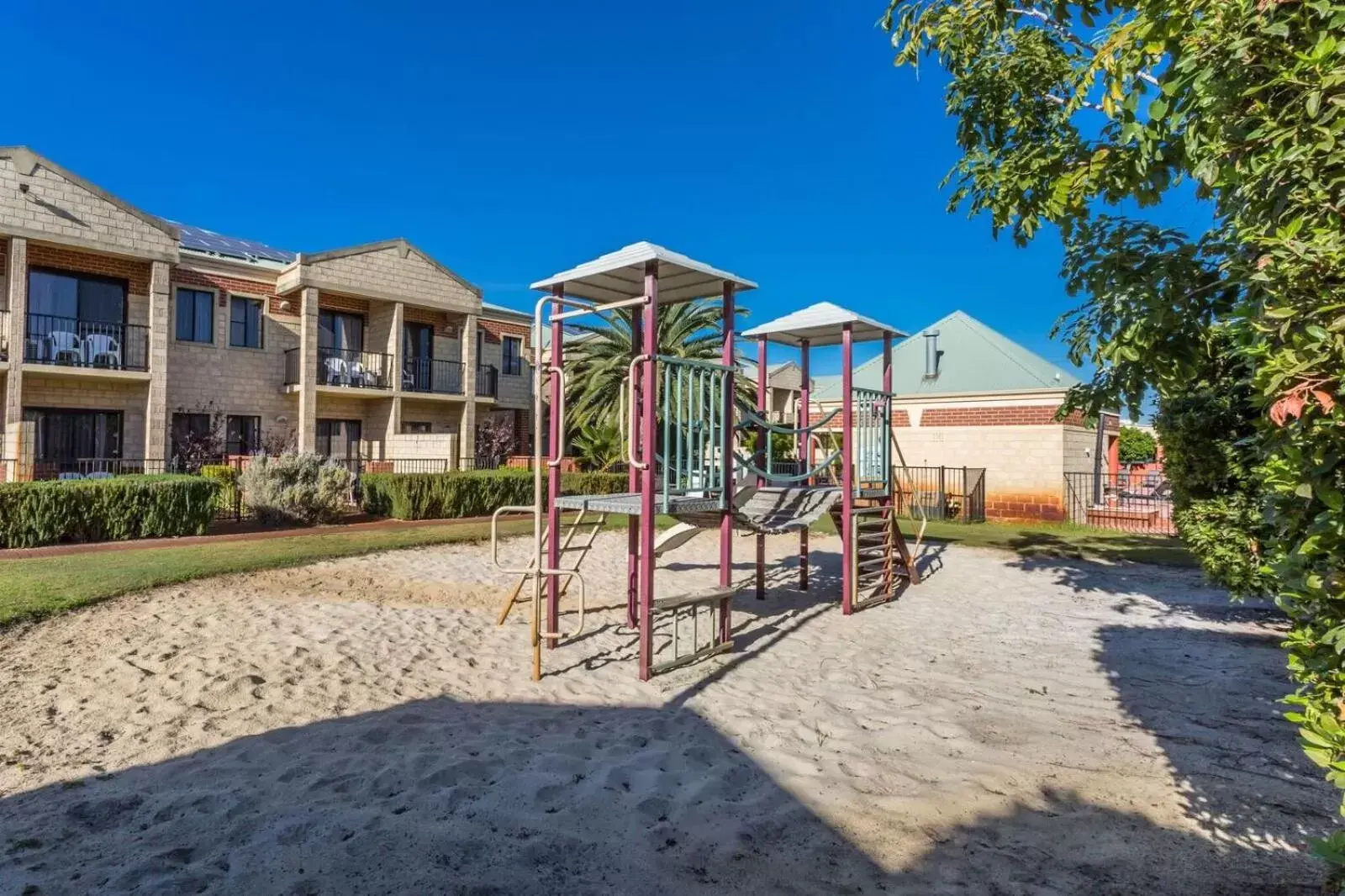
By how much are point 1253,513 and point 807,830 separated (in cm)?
547

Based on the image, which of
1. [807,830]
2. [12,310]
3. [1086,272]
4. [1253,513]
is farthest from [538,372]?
[12,310]

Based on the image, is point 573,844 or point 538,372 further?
point 538,372

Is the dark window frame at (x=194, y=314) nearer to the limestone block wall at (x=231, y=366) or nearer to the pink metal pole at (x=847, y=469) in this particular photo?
the limestone block wall at (x=231, y=366)

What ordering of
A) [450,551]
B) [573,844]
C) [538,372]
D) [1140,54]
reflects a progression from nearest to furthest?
[573,844] < [1140,54] < [538,372] < [450,551]

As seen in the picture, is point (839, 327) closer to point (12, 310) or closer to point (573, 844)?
point (573, 844)

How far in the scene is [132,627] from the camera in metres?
5.93

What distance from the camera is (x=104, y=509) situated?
11.0m

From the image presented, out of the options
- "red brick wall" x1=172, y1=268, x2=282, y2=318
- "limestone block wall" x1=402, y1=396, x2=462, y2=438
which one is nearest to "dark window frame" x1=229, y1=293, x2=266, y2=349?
"red brick wall" x1=172, y1=268, x2=282, y2=318

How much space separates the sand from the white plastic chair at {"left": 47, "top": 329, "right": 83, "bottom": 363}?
1367 centimetres

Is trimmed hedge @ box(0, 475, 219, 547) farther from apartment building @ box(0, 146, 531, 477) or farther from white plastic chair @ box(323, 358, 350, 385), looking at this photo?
white plastic chair @ box(323, 358, 350, 385)

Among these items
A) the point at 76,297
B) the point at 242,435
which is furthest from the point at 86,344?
the point at 242,435

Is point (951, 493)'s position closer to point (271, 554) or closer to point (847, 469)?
point (847, 469)

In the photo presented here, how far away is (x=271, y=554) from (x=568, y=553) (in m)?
4.14

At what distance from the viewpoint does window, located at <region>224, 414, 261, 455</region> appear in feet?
63.0
